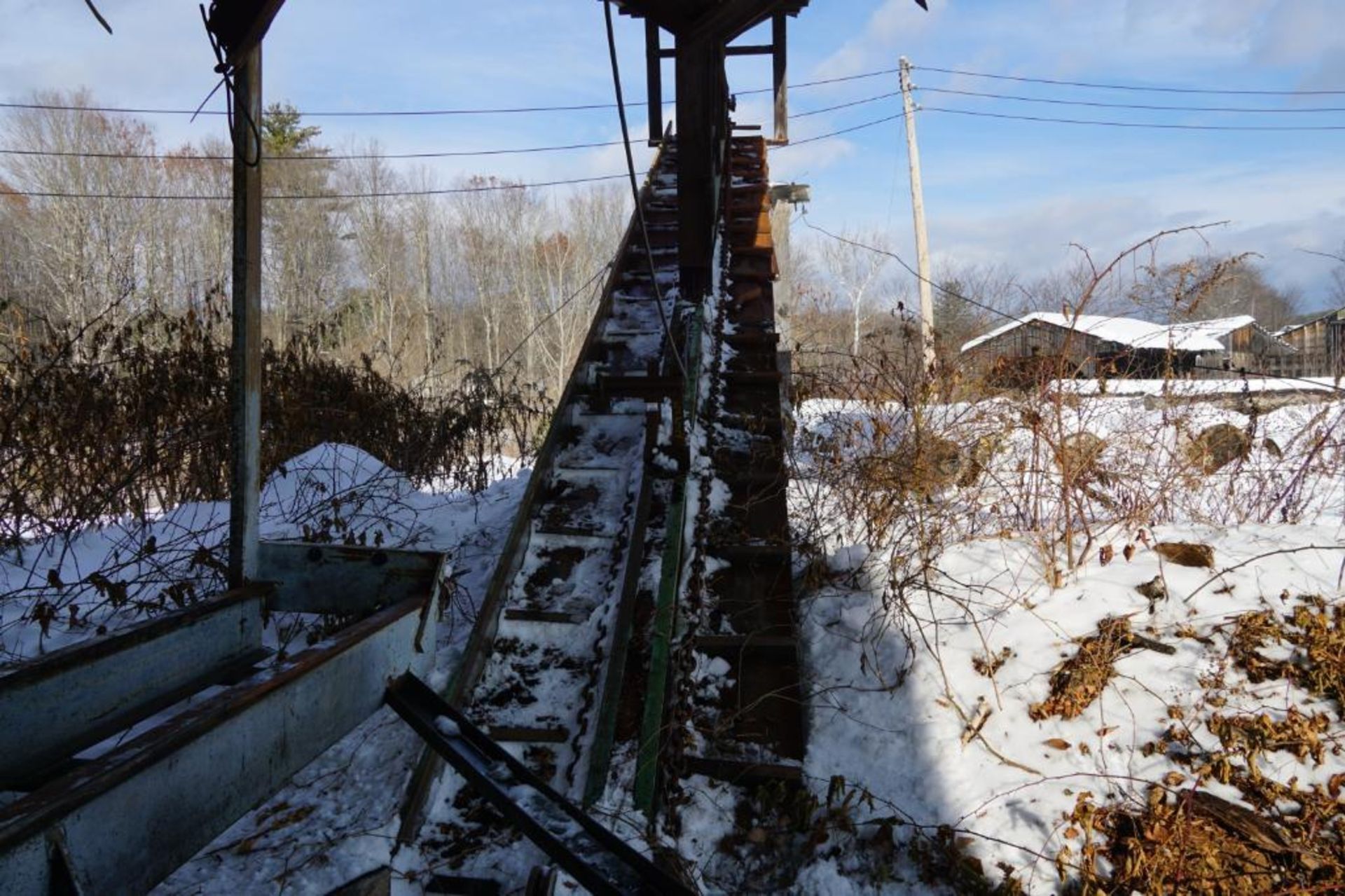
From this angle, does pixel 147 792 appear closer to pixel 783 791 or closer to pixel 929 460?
pixel 783 791

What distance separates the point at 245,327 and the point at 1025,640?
143 inches

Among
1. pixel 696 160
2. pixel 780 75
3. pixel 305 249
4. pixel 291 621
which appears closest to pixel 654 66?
pixel 780 75

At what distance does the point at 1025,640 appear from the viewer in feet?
12.9

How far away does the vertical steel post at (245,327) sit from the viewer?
236 cm

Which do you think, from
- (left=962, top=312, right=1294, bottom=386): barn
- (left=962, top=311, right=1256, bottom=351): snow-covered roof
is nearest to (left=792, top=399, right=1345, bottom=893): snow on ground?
(left=962, top=312, right=1294, bottom=386): barn

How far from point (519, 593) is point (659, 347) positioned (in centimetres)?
252

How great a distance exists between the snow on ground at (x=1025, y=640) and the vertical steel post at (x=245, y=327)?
7.68ft

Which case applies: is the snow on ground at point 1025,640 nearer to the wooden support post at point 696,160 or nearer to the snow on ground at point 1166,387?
the snow on ground at point 1166,387

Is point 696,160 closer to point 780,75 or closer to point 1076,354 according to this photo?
point 1076,354

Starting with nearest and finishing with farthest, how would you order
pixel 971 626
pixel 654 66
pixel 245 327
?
pixel 245 327, pixel 971 626, pixel 654 66

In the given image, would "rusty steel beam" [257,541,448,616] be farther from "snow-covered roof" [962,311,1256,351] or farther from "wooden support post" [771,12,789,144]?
"wooden support post" [771,12,789,144]

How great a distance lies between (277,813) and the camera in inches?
126

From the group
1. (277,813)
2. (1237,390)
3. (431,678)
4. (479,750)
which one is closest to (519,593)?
(431,678)

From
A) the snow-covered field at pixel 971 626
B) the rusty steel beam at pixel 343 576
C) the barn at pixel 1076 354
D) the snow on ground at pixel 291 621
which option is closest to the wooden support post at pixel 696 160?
the snow-covered field at pixel 971 626
